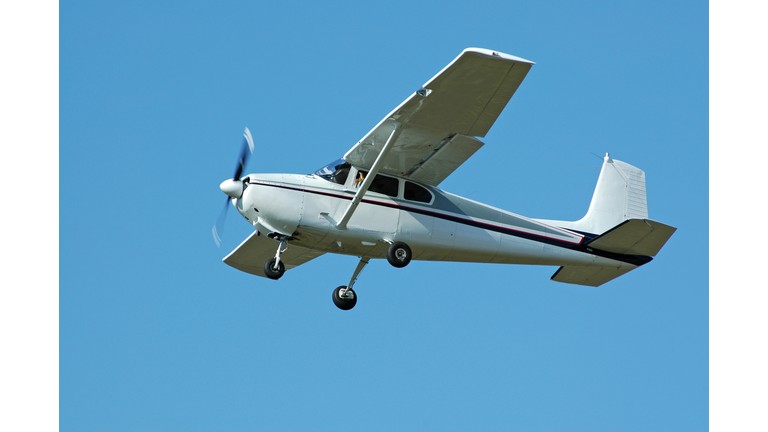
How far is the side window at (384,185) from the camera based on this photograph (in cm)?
1378

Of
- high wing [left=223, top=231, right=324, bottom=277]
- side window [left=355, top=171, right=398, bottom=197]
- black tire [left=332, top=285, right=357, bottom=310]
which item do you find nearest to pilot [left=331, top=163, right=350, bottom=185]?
side window [left=355, top=171, right=398, bottom=197]

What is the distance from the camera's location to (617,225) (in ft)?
48.8

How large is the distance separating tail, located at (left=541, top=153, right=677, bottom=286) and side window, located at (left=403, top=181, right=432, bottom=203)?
2827 millimetres

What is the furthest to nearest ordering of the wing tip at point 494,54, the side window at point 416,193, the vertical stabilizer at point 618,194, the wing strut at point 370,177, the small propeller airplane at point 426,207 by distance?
the vertical stabilizer at point 618,194 < the side window at point 416,193 < the wing strut at point 370,177 < the small propeller airplane at point 426,207 < the wing tip at point 494,54

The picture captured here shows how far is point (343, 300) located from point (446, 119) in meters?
4.09

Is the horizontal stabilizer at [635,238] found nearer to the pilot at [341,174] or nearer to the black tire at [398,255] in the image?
the black tire at [398,255]

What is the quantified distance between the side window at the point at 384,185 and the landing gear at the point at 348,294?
155cm

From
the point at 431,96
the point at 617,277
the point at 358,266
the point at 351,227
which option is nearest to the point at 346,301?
the point at 358,266

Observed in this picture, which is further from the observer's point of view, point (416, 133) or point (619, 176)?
point (619, 176)

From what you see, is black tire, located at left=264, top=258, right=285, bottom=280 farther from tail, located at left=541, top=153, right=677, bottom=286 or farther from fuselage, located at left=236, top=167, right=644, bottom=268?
tail, located at left=541, top=153, right=677, bottom=286

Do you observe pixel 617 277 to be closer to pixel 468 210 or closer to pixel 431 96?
pixel 468 210

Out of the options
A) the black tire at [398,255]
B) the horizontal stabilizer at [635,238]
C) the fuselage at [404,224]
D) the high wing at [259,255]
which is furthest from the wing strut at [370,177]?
the horizontal stabilizer at [635,238]

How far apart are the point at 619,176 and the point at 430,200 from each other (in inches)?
196

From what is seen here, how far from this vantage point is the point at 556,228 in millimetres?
15180
